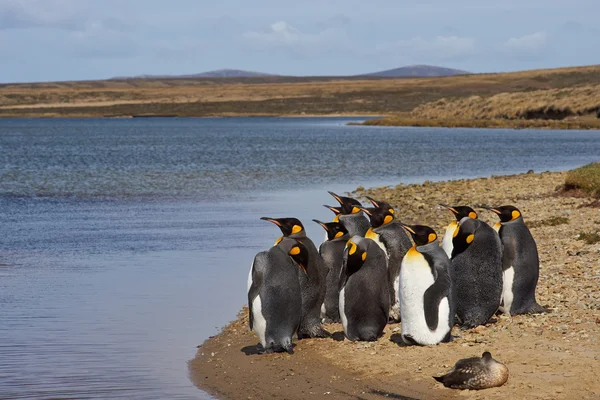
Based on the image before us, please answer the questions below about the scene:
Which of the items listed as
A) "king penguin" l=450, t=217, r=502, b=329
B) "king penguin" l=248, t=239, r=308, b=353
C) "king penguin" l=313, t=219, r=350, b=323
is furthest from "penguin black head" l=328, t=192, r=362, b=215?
"king penguin" l=248, t=239, r=308, b=353

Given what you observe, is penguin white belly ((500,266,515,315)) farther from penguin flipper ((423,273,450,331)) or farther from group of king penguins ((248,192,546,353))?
penguin flipper ((423,273,450,331))

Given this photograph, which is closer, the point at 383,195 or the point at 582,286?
the point at 582,286

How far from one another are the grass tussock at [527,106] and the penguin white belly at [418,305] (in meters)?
60.4

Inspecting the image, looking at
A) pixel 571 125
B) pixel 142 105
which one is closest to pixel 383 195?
pixel 571 125

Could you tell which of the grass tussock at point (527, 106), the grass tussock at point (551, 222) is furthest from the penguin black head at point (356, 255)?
the grass tussock at point (527, 106)

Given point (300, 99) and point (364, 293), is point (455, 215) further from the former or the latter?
point (300, 99)

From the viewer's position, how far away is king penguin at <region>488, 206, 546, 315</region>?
7.83 metres

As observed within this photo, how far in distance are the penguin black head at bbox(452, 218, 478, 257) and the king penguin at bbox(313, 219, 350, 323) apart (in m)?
1.03

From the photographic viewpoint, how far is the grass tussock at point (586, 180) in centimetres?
1641

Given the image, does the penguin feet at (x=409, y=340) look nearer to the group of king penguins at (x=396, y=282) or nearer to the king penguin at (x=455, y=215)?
the group of king penguins at (x=396, y=282)

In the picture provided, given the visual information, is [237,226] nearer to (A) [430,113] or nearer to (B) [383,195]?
(B) [383,195]

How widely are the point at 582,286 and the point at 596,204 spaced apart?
21.6 feet

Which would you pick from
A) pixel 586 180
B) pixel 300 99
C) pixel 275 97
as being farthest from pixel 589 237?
pixel 275 97

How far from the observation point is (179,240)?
14.4 m
